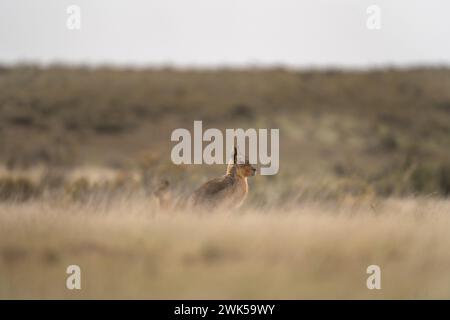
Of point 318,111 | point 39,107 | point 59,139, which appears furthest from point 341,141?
point 39,107

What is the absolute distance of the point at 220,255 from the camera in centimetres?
684

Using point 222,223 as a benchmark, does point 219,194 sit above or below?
above

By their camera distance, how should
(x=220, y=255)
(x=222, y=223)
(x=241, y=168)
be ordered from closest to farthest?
(x=220, y=255), (x=222, y=223), (x=241, y=168)

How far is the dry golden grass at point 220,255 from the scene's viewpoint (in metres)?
6.20

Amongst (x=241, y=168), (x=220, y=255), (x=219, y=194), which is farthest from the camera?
(x=241, y=168)

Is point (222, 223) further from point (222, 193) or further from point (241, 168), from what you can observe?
point (241, 168)

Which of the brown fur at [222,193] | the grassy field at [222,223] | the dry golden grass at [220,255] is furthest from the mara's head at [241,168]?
the dry golden grass at [220,255]

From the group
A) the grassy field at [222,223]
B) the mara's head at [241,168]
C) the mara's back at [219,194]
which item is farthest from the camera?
the mara's head at [241,168]

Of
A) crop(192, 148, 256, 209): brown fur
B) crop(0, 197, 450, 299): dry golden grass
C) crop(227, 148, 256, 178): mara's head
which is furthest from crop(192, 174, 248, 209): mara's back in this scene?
crop(0, 197, 450, 299): dry golden grass

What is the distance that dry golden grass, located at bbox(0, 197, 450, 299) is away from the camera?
6.20 meters

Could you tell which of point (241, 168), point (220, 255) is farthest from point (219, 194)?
point (220, 255)

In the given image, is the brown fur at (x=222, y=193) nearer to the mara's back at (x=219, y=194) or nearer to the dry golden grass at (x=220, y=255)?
the mara's back at (x=219, y=194)

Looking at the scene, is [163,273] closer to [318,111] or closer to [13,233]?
[13,233]
